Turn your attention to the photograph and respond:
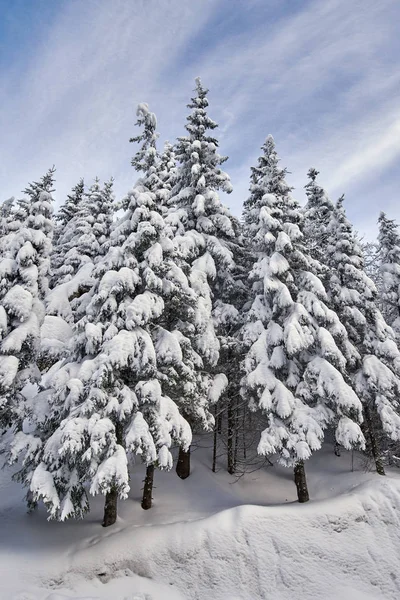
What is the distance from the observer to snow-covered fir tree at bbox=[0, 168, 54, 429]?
12266 mm

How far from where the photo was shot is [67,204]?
3097cm

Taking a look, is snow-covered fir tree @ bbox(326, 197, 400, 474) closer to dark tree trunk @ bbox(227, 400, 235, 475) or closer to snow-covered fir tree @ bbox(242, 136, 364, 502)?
snow-covered fir tree @ bbox(242, 136, 364, 502)

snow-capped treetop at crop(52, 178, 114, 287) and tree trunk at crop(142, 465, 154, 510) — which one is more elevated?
snow-capped treetop at crop(52, 178, 114, 287)

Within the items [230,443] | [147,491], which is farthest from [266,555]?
[230,443]

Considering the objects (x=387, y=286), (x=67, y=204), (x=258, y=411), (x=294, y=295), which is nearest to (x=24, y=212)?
(x=294, y=295)

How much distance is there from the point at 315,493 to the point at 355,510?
372 centimetres

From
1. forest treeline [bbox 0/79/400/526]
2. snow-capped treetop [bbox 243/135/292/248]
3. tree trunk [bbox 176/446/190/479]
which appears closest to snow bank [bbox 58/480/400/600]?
forest treeline [bbox 0/79/400/526]

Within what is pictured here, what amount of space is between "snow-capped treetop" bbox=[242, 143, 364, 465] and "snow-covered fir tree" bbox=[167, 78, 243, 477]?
151 cm

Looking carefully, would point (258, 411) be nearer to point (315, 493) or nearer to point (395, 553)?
point (315, 493)

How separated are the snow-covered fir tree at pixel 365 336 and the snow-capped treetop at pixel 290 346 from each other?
69.5 inches

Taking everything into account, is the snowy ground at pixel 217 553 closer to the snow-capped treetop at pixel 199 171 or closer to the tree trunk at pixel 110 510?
the tree trunk at pixel 110 510

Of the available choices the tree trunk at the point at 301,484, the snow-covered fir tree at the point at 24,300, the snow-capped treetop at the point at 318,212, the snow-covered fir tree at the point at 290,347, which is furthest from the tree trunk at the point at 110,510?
the snow-capped treetop at the point at 318,212

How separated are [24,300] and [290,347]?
1011cm

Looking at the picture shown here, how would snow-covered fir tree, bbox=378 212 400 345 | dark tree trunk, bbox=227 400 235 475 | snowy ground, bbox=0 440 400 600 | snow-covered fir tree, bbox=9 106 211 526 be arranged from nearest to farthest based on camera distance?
snowy ground, bbox=0 440 400 600 → snow-covered fir tree, bbox=9 106 211 526 → dark tree trunk, bbox=227 400 235 475 → snow-covered fir tree, bbox=378 212 400 345
